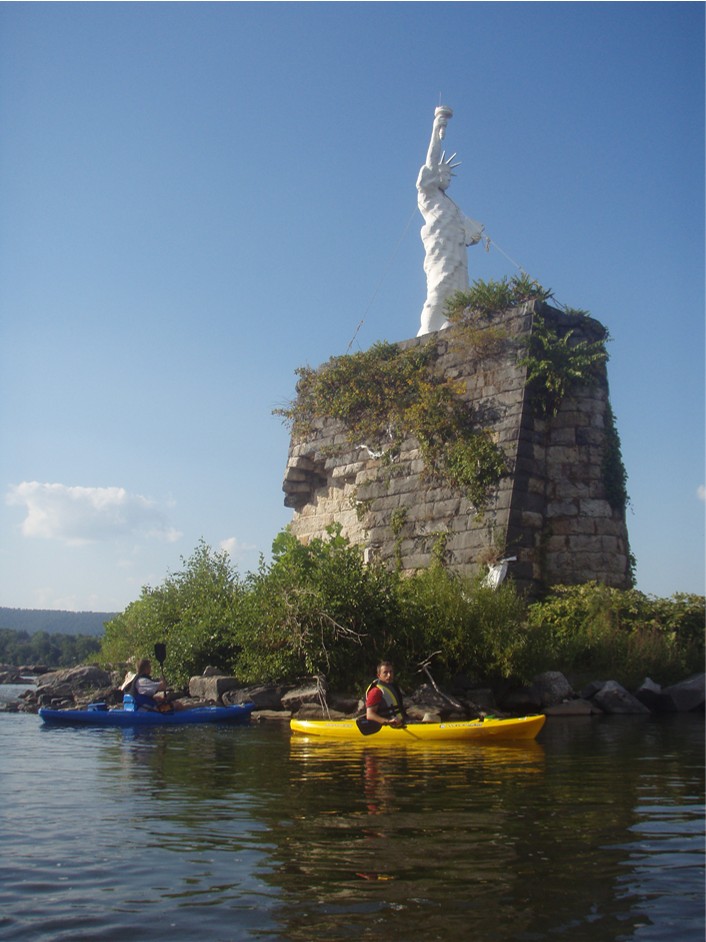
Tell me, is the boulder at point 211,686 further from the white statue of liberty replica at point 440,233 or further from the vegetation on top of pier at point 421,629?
the white statue of liberty replica at point 440,233

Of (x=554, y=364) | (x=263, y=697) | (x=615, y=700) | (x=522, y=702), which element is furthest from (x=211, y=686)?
(x=554, y=364)

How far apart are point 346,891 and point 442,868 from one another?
1.83 feet

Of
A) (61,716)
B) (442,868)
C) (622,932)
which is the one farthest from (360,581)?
(622,932)

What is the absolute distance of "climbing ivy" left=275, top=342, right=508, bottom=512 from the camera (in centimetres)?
1410

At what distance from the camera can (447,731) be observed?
29.8 ft

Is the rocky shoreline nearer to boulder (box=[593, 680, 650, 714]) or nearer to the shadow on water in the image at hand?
boulder (box=[593, 680, 650, 714])

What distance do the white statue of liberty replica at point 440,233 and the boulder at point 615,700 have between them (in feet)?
23.1

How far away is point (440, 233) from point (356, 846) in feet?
44.8

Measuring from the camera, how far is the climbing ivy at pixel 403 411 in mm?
14096

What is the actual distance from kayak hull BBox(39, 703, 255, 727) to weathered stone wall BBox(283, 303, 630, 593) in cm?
411

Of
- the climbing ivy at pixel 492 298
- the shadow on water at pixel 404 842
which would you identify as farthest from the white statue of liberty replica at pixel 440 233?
the shadow on water at pixel 404 842

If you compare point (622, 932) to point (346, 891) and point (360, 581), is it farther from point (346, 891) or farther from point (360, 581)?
point (360, 581)

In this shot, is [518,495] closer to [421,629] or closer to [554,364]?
[554,364]

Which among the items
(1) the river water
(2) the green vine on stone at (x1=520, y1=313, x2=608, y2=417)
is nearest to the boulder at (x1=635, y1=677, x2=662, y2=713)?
(1) the river water
